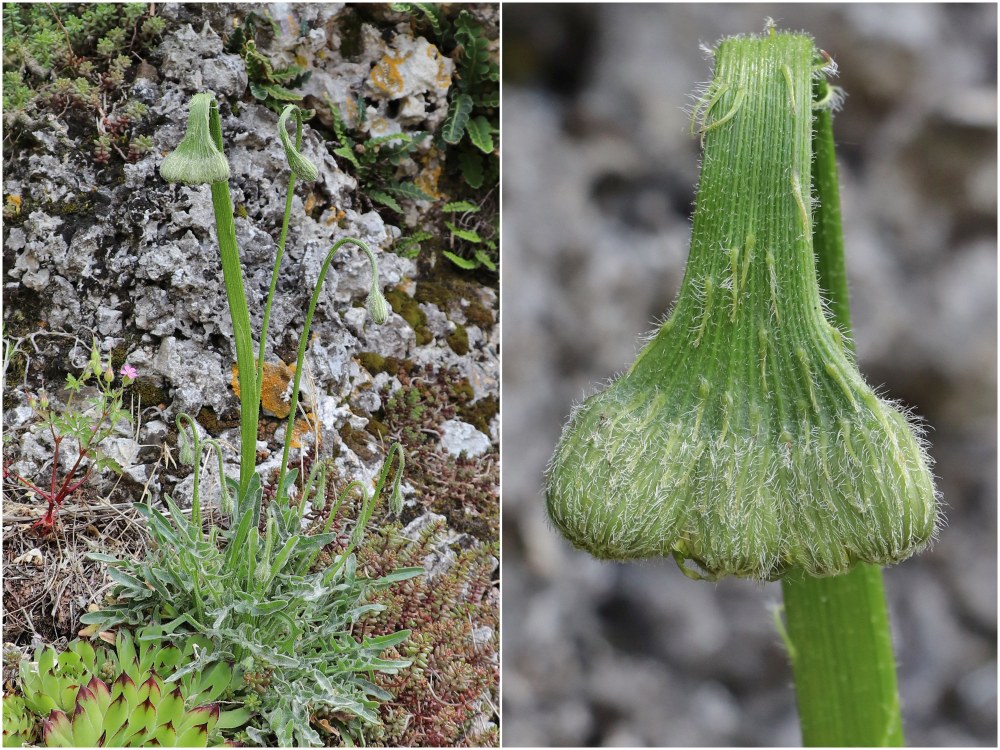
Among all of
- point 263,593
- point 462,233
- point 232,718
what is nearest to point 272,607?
point 263,593

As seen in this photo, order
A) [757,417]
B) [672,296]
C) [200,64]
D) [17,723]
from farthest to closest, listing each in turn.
Answer: 1. [672,296]
2. [200,64]
3. [17,723]
4. [757,417]

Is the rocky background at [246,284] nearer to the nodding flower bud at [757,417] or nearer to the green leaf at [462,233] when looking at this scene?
the green leaf at [462,233]

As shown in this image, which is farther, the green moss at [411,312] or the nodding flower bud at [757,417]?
the green moss at [411,312]

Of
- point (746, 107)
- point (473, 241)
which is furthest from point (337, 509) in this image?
point (746, 107)

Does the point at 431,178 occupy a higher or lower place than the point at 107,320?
higher

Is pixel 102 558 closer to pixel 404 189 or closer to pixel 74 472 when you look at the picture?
pixel 74 472

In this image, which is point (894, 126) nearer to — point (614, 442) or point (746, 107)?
point (746, 107)

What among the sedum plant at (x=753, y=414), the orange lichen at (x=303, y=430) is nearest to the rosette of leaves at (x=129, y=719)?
the orange lichen at (x=303, y=430)

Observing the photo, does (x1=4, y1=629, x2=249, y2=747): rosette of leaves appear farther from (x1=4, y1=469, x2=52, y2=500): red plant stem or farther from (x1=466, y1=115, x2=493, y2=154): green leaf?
(x1=466, y1=115, x2=493, y2=154): green leaf
